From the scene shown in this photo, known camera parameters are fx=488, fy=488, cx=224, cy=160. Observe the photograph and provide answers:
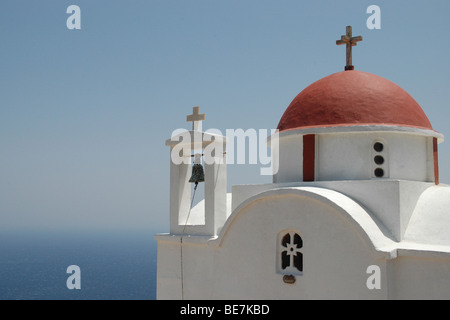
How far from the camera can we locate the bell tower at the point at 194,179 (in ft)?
32.2

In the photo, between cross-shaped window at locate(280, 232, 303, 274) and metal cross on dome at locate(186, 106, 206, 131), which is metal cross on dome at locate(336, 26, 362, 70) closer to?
metal cross on dome at locate(186, 106, 206, 131)

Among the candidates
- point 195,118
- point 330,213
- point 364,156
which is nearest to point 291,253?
point 330,213

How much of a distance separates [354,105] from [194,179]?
3568 mm

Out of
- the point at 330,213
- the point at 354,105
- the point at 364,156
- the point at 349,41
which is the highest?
the point at 349,41

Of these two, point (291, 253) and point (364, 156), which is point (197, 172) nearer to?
point (291, 253)

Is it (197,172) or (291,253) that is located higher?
(197,172)

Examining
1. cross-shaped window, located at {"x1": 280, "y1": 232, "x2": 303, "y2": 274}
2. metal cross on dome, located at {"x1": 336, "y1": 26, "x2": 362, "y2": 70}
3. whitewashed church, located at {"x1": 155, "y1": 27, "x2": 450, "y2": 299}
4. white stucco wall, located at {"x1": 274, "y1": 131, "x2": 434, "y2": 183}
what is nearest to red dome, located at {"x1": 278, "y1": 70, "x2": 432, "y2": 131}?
whitewashed church, located at {"x1": 155, "y1": 27, "x2": 450, "y2": 299}

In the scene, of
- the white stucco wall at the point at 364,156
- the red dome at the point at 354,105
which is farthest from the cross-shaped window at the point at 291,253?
the red dome at the point at 354,105

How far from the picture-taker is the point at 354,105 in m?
9.48

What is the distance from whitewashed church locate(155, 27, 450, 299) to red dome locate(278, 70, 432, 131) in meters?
0.02

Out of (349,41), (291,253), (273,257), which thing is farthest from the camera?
(349,41)
